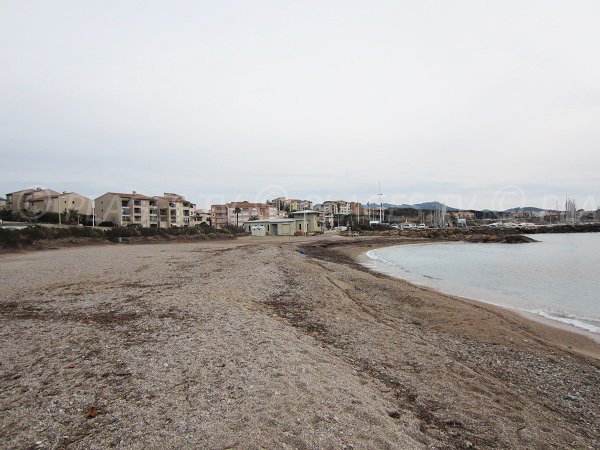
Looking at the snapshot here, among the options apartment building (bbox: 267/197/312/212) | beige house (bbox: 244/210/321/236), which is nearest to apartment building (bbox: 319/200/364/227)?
apartment building (bbox: 267/197/312/212)

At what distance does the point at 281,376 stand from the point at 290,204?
526 feet

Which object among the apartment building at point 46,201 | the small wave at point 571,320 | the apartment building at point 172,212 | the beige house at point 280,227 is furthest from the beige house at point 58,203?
the small wave at point 571,320

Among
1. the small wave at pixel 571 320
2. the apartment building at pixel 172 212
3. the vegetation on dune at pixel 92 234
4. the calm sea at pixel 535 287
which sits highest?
the apartment building at pixel 172 212

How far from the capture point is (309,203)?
170375 millimetres

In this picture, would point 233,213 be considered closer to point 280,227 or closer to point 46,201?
point 280,227

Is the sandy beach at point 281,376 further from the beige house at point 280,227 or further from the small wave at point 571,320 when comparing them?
the beige house at point 280,227

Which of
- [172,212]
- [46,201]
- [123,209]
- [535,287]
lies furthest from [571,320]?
[46,201]

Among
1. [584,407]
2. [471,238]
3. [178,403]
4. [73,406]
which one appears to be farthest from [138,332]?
[471,238]

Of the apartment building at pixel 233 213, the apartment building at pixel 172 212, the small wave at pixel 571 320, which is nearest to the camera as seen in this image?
the small wave at pixel 571 320

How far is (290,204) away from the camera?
6476 inches

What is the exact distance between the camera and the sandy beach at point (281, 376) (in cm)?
350

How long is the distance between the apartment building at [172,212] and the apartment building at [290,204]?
73.7m

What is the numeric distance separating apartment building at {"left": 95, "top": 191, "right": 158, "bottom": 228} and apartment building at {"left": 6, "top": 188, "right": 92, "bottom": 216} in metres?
6.61

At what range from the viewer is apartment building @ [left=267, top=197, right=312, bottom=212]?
160m
